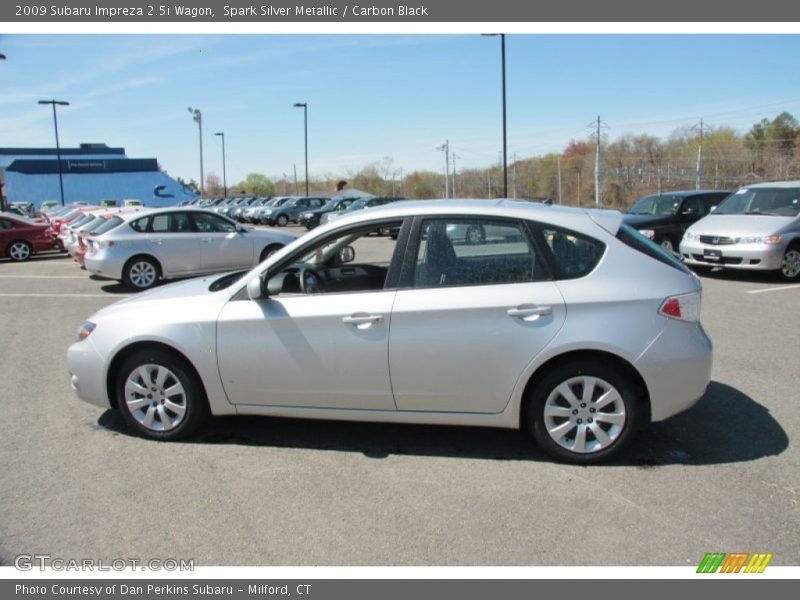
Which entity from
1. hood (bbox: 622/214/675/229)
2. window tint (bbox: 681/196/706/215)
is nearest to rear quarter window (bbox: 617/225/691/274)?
hood (bbox: 622/214/675/229)

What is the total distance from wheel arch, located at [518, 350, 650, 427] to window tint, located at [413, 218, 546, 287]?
1.84ft

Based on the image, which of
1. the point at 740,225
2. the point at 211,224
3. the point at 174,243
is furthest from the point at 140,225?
the point at 740,225

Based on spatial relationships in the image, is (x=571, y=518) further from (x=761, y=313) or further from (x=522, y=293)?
(x=761, y=313)

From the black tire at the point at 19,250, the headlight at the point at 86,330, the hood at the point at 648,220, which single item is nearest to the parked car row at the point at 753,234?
the hood at the point at 648,220

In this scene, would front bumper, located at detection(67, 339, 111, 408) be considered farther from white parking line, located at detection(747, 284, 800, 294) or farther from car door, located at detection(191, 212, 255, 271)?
white parking line, located at detection(747, 284, 800, 294)

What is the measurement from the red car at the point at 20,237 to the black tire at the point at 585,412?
1977 cm

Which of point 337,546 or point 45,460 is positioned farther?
point 45,460

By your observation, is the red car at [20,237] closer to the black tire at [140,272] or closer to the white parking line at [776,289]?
the black tire at [140,272]

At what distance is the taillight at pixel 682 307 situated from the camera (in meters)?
4.12

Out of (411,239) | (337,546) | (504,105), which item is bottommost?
(337,546)

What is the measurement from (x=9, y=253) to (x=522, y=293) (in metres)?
19.8

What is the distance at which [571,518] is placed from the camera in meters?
3.61

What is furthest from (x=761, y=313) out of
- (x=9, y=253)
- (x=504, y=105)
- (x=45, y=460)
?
(x=9, y=253)

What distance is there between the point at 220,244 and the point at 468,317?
10153 mm
